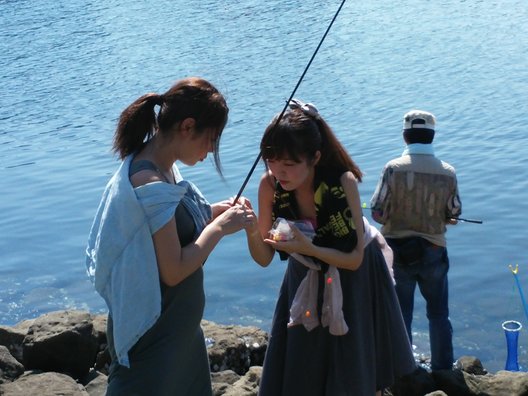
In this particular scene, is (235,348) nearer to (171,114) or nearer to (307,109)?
(307,109)

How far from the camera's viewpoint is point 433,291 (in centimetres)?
544

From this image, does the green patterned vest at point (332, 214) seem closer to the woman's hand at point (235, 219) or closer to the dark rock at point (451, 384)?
the woman's hand at point (235, 219)

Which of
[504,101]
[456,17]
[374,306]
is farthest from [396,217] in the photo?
[456,17]

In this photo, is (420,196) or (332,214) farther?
(420,196)

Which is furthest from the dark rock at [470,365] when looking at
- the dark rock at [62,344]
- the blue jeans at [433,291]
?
the dark rock at [62,344]

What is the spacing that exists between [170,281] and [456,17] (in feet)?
55.7

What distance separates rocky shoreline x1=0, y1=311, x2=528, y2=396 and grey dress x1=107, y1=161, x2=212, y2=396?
1.57m

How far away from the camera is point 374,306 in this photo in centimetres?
395

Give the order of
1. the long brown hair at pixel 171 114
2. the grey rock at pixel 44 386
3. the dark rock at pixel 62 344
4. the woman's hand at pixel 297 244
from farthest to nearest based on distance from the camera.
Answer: the dark rock at pixel 62 344
the grey rock at pixel 44 386
the woman's hand at pixel 297 244
the long brown hair at pixel 171 114

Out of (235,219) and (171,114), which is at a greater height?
(171,114)

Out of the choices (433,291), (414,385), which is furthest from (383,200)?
(414,385)

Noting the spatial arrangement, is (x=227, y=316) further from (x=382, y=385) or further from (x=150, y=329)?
(x=150, y=329)

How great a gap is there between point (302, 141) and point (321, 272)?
0.57 m

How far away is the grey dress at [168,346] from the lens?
3262 millimetres
